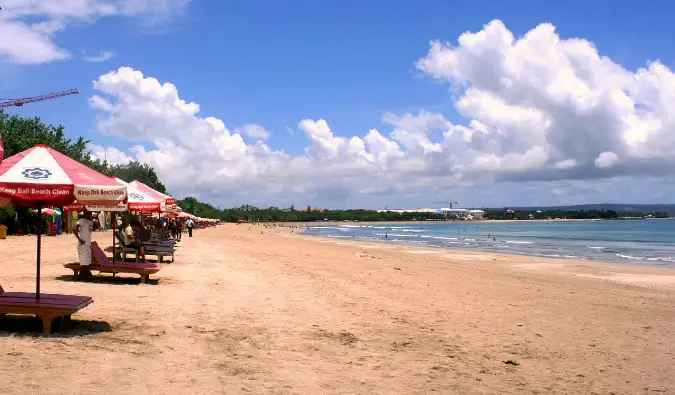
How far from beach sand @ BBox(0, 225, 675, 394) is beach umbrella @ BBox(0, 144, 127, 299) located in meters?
1.67

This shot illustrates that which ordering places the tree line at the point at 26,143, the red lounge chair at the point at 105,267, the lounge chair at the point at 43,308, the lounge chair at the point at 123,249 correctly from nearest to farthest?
the lounge chair at the point at 43,308
the red lounge chair at the point at 105,267
the lounge chair at the point at 123,249
the tree line at the point at 26,143

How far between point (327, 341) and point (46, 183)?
4.08 meters

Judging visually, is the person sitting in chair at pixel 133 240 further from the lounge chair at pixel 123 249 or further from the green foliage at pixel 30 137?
the green foliage at pixel 30 137

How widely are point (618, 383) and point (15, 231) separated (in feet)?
118

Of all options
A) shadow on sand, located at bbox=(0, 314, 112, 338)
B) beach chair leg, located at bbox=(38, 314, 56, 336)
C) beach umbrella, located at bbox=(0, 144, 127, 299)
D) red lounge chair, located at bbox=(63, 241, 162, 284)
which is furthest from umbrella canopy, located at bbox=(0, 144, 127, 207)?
red lounge chair, located at bbox=(63, 241, 162, 284)

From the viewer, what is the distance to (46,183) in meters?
6.78

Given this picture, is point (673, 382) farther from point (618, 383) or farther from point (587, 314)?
point (587, 314)

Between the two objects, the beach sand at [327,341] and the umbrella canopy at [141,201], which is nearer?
the beach sand at [327,341]

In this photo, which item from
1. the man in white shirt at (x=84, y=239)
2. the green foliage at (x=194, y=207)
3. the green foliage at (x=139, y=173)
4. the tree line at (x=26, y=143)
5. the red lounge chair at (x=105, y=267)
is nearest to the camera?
the man in white shirt at (x=84, y=239)

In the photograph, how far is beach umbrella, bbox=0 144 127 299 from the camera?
6680mm

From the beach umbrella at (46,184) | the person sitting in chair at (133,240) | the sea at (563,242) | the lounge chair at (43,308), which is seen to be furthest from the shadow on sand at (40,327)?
the sea at (563,242)

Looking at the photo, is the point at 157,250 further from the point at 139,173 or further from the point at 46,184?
the point at 139,173

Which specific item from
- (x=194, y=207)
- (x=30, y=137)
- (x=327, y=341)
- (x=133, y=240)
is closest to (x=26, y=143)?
(x=30, y=137)

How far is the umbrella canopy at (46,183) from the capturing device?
6.68 metres
